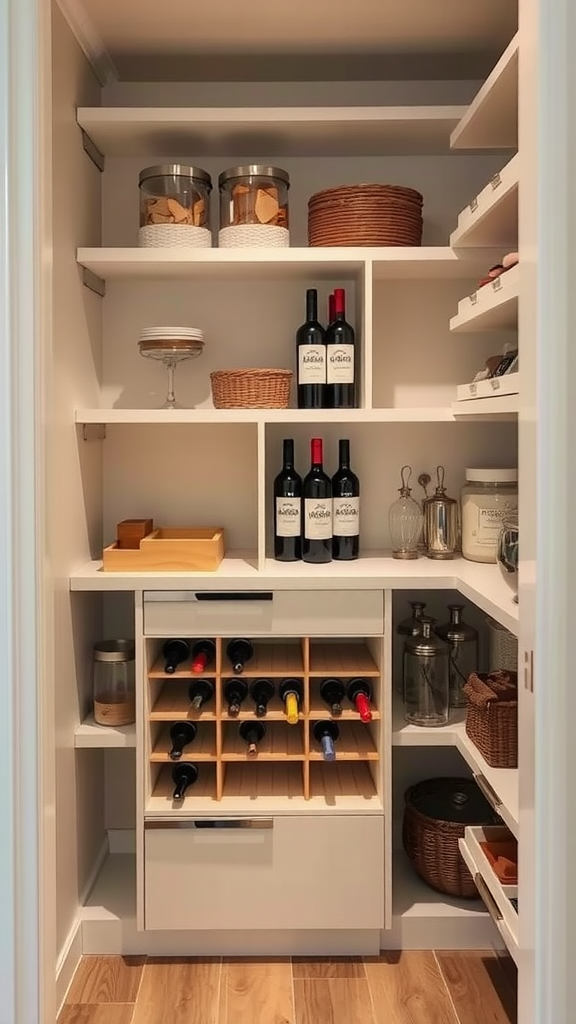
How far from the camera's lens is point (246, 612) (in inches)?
90.2

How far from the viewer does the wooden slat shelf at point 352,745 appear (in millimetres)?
Answer: 2326

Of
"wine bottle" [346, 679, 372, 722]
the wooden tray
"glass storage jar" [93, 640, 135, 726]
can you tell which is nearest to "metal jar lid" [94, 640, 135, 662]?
"glass storage jar" [93, 640, 135, 726]

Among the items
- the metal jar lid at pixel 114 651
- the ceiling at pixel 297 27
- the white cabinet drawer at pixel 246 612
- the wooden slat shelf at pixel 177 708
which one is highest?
the ceiling at pixel 297 27

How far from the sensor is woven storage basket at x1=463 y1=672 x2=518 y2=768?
2020mm

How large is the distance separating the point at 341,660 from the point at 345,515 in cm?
39

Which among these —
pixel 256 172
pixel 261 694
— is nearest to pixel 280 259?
pixel 256 172

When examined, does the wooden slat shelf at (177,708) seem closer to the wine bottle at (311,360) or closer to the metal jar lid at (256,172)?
the wine bottle at (311,360)

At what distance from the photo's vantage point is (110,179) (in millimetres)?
2654

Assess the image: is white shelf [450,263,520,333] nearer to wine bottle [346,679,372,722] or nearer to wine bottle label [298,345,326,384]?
wine bottle label [298,345,326,384]

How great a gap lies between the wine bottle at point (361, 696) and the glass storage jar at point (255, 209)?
1.15m

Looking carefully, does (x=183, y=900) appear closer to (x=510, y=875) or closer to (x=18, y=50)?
(x=510, y=875)

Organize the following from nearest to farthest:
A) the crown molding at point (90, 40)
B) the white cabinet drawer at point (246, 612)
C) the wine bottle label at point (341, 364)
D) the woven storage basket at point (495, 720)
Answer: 1. the woven storage basket at point (495, 720)
2. the crown molding at point (90, 40)
3. the white cabinet drawer at point (246, 612)
4. the wine bottle label at point (341, 364)

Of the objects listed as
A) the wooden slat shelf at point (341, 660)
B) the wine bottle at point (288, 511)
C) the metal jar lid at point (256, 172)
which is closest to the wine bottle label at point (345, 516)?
the wine bottle at point (288, 511)

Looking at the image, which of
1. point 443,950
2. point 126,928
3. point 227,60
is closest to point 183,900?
point 126,928
